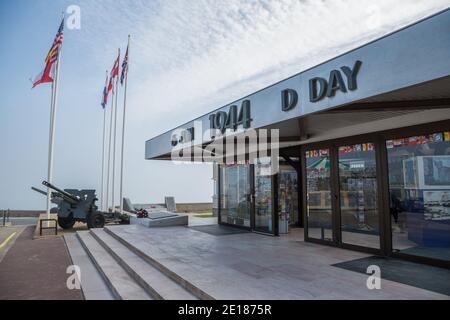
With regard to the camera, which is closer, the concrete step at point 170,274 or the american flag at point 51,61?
the concrete step at point 170,274

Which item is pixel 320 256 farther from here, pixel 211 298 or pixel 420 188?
pixel 211 298

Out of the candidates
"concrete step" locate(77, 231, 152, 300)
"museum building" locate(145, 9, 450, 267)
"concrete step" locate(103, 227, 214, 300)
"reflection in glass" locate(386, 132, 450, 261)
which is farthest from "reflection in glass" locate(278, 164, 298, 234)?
"concrete step" locate(77, 231, 152, 300)

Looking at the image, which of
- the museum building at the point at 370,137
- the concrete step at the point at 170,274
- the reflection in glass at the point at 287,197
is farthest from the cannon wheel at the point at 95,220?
the reflection in glass at the point at 287,197

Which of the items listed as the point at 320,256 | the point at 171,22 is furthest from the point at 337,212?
the point at 171,22

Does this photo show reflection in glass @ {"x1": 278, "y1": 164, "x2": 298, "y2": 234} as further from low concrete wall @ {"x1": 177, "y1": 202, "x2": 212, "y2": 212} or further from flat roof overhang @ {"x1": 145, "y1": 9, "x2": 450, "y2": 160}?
low concrete wall @ {"x1": 177, "y1": 202, "x2": 212, "y2": 212}

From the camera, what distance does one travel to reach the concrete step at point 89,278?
4795mm

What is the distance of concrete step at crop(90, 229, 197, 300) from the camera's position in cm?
419

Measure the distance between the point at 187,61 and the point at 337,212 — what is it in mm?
8486

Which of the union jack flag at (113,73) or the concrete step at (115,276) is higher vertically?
the union jack flag at (113,73)

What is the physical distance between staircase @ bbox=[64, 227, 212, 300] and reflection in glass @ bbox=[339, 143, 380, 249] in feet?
13.2

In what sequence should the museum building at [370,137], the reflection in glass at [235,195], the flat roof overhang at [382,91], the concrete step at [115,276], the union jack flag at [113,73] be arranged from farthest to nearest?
1. the union jack flag at [113,73]
2. the reflection in glass at [235,195]
3. the concrete step at [115,276]
4. the museum building at [370,137]
5. the flat roof overhang at [382,91]

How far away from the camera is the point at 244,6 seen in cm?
746

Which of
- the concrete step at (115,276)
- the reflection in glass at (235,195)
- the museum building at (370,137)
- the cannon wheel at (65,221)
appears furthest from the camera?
the cannon wheel at (65,221)

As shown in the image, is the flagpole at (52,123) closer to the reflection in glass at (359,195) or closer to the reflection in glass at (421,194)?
the reflection in glass at (359,195)
